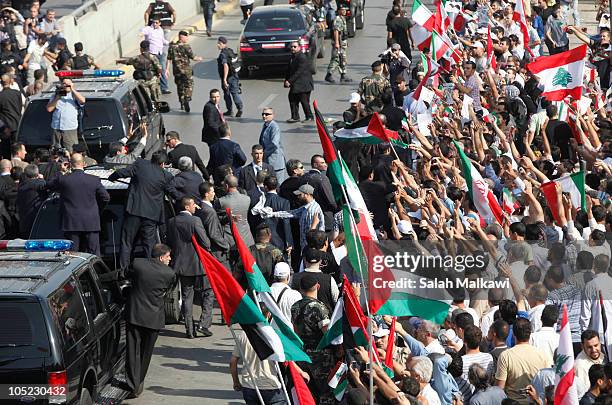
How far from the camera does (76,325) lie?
11664 millimetres

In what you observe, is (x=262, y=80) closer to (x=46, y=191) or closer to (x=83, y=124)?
(x=83, y=124)

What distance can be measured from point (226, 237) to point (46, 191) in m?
2.43

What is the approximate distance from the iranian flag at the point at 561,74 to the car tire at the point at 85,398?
27.2 ft

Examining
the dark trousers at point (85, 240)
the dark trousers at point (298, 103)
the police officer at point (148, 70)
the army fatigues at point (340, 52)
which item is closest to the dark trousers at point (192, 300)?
the dark trousers at point (85, 240)

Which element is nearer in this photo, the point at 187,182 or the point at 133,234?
the point at 133,234

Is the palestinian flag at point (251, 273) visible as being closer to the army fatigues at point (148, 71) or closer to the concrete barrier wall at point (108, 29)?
the army fatigues at point (148, 71)

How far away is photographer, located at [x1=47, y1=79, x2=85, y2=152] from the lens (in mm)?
19281

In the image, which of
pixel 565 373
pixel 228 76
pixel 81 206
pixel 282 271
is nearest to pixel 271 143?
pixel 81 206

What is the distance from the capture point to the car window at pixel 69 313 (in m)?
11.3

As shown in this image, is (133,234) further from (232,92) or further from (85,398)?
(232,92)

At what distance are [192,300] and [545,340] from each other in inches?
217

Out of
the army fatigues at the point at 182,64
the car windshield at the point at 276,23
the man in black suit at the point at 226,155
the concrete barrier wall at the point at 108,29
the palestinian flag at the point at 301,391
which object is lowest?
the concrete barrier wall at the point at 108,29

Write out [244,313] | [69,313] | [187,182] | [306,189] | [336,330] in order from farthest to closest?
[187,182]
[306,189]
[69,313]
[336,330]
[244,313]

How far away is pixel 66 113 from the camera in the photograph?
1928 centimetres
